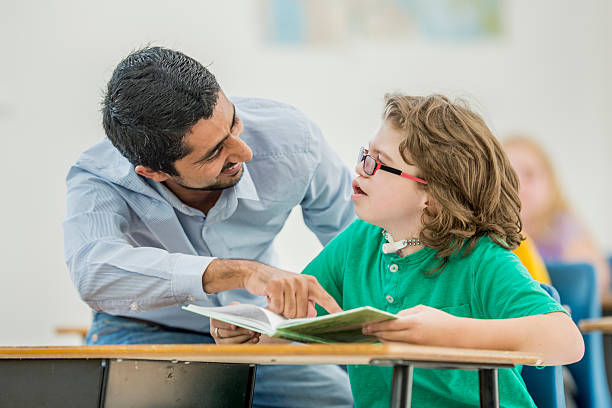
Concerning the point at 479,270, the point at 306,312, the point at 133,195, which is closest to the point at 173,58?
the point at 133,195

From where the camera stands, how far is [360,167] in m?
1.38

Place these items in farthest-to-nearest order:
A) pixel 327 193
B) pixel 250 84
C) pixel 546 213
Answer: pixel 546 213
pixel 250 84
pixel 327 193

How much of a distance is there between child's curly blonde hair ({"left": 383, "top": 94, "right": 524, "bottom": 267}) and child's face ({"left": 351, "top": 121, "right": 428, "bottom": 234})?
17mm

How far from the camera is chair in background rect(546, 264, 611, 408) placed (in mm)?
2543

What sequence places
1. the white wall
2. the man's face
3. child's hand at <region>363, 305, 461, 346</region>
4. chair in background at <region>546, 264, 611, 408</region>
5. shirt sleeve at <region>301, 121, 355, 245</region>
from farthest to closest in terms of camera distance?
the white wall → chair in background at <region>546, 264, 611, 408</region> → shirt sleeve at <region>301, 121, 355, 245</region> → the man's face → child's hand at <region>363, 305, 461, 346</region>

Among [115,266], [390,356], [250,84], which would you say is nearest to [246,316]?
[390,356]

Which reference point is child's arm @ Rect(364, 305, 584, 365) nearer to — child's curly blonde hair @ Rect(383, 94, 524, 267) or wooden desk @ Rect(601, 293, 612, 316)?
child's curly blonde hair @ Rect(383, 94, 524, 267)

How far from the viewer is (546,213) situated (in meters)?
4.73

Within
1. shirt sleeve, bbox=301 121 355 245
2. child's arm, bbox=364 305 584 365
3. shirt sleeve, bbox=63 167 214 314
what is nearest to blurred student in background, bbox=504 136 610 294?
shirt sleeve, bbox=301 121 355 245

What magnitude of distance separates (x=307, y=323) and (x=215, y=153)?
725 mm

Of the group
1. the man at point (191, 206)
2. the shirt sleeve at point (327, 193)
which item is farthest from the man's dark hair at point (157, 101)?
the shirt sleeve at point (327, 193)

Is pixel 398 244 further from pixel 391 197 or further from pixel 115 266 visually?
pixel 115 266

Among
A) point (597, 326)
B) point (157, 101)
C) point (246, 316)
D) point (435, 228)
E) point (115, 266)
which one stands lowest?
point (597, 326)

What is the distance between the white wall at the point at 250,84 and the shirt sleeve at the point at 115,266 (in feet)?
6.03
